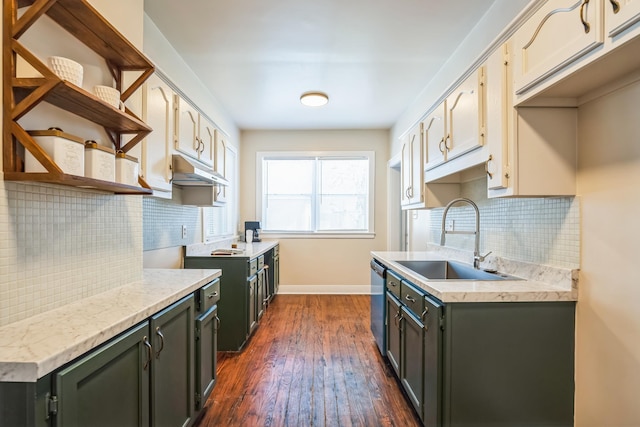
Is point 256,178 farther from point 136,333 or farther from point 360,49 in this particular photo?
point 136,333

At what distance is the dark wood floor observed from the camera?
1.99 metres

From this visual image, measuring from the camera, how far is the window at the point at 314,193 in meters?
5.20

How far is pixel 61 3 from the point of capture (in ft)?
3.88

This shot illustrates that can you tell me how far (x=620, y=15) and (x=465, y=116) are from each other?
100cm

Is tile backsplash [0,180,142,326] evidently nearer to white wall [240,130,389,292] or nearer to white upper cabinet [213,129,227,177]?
white upper cabinet [213,129,227,177]

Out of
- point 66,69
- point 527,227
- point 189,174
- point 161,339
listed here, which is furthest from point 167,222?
point 527,227

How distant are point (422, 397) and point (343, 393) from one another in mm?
687

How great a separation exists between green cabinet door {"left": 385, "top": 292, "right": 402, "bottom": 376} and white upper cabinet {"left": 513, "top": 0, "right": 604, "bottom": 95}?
4.93 feet

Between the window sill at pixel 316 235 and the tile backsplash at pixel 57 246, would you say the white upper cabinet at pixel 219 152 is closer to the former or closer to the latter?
the tile backsplash at pixel 57 246

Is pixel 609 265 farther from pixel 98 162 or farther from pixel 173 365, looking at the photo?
pixel 98 162

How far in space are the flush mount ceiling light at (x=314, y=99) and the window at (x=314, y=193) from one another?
140 cm

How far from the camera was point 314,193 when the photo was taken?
205 inches

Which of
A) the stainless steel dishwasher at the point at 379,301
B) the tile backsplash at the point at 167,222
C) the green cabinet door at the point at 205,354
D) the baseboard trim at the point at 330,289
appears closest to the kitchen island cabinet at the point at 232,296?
the tile backsplash at the point at 167,222

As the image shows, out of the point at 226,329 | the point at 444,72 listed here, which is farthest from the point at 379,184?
the point at 226,329
